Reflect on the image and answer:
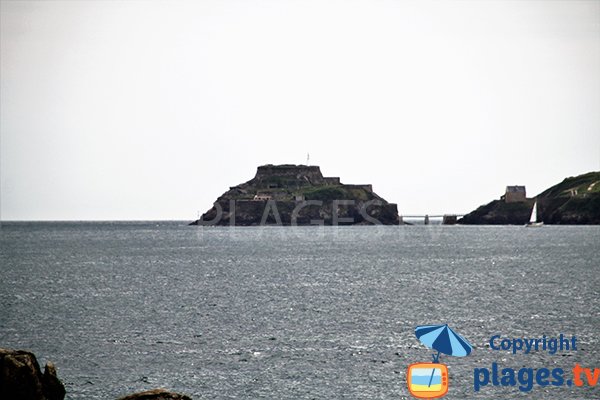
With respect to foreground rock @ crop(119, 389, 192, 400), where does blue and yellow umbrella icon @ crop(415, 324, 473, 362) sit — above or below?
above

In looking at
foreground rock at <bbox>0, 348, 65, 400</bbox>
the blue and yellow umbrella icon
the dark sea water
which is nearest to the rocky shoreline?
foreground rock at <bbox>0, 348, 65, 400</bbox>

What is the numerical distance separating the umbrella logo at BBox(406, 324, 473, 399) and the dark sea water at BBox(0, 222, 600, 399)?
0.73 meters

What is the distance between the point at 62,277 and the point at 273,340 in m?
66.2

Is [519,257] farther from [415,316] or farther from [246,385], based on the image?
[246,385]

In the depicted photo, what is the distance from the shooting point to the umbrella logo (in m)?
37.8

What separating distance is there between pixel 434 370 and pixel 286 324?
2034 centimetres

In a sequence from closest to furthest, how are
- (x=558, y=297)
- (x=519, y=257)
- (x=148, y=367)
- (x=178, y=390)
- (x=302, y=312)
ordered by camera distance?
(x=178, y=390) → (x=148, y=367) → (x=302, y=312) → (x=558, y=297) → (x=519, y=257)

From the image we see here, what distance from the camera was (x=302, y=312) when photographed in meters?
67.5

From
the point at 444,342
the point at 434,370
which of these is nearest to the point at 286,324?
the point at 434,370

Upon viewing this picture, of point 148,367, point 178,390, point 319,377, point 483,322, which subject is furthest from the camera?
point 483,322

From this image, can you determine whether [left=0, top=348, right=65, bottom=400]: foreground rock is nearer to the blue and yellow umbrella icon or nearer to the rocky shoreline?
the rocky shoreline

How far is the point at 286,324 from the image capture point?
6047cm

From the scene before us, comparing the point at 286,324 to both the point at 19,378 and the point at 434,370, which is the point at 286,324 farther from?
the point at 19,378

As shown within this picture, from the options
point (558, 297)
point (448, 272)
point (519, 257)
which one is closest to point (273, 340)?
point (558, 297)
